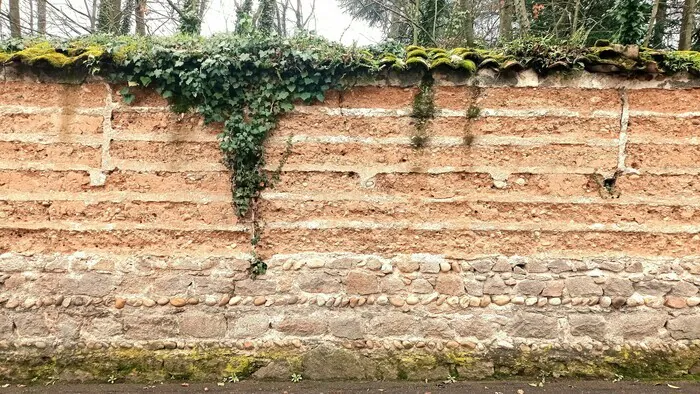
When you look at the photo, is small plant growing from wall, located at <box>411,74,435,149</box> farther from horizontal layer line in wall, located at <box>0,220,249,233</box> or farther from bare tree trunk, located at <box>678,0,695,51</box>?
bare tree trunk, located at <box>678,0,695,51</box>

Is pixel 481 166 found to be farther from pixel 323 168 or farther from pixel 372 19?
pixel 372 19

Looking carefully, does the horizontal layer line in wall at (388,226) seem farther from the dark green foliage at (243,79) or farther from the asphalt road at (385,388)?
the asphalt road at (385,388)

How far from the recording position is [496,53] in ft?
16.0

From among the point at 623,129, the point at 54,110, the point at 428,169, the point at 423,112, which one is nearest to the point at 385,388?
the point at 428,169

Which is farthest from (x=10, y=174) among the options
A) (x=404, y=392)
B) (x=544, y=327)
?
(x=544, y=327)

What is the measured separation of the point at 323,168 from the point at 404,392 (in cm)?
232

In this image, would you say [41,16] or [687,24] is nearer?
[687,24]

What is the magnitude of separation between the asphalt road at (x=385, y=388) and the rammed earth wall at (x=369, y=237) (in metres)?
0.12

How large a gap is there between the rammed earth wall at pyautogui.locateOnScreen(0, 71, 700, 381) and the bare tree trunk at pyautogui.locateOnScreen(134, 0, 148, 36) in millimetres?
8568

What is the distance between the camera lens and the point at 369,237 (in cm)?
483

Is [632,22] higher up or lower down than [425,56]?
higher up

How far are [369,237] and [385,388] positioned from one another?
1.48 meters

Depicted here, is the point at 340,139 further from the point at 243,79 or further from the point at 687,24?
the point at 687,24

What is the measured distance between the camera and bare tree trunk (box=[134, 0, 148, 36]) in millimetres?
12234
